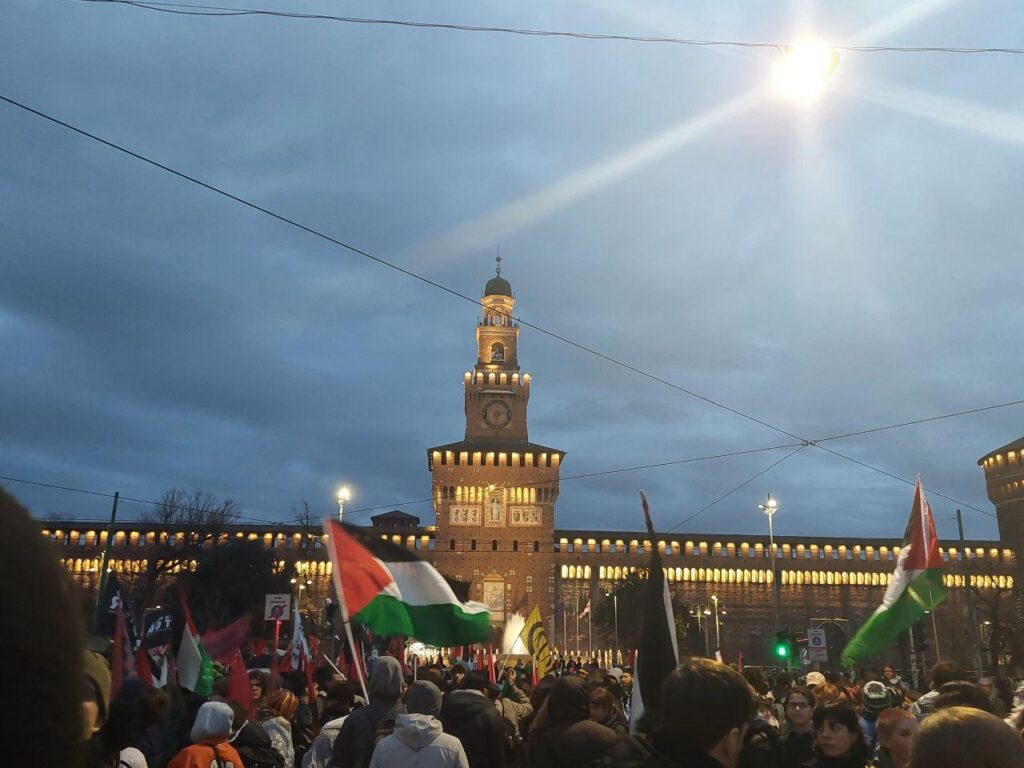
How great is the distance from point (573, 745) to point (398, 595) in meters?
2.98

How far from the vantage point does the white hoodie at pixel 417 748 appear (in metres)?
5.18

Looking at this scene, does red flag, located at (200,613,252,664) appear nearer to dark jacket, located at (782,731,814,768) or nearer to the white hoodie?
the white hoodie

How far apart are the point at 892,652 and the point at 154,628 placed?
203 ft

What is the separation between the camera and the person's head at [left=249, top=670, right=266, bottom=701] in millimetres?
8500

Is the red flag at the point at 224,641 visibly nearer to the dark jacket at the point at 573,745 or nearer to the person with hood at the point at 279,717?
the person with hood at the point at 279,717

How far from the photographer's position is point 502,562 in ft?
242

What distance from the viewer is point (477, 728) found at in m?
6.25

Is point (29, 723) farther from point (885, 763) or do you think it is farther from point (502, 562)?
point (502, 562)

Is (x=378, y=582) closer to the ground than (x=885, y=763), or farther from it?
farther from it

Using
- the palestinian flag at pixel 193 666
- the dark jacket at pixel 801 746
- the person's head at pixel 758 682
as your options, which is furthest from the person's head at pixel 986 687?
the palestinian flag at pixel 193 666

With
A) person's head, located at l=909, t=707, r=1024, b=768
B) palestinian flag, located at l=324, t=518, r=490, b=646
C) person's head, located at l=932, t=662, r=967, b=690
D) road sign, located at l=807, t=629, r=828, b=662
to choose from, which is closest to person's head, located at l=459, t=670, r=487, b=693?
palestinian flag, located at l=324, t=518, r=490, b=646

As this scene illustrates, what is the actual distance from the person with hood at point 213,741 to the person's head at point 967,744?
4.29 m

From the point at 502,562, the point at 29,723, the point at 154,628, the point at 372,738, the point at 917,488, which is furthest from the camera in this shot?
the point at 502,562

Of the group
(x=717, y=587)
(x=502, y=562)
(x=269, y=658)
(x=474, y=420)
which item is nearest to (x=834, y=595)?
(x=717, y=587)
